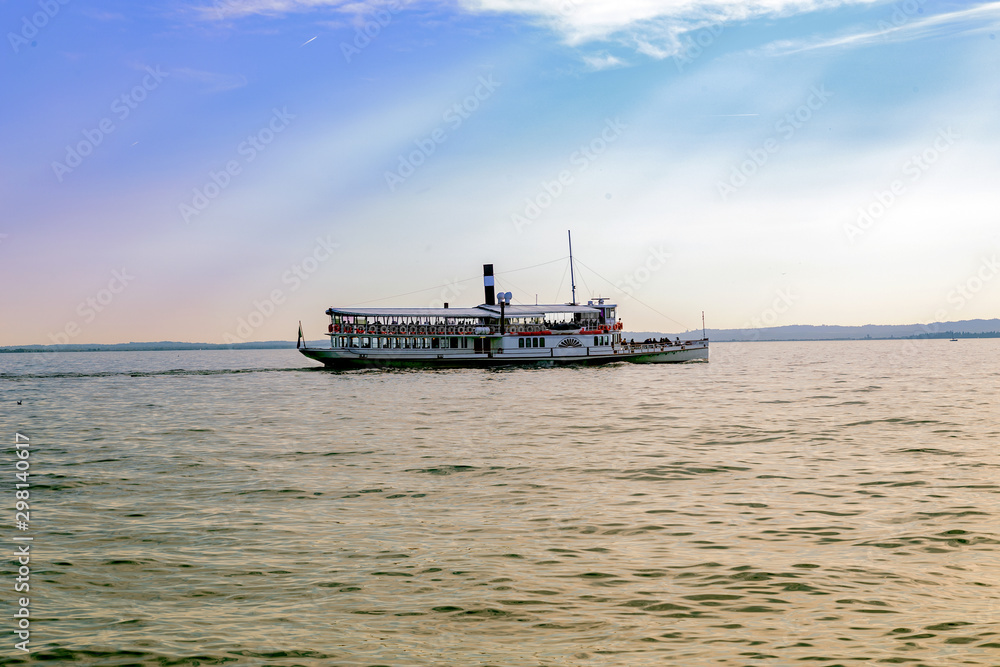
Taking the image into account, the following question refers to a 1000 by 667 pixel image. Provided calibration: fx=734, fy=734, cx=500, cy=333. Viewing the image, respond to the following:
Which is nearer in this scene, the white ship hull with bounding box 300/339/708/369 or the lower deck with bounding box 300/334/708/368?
the white ship hull with bounding box 300/339/708/369

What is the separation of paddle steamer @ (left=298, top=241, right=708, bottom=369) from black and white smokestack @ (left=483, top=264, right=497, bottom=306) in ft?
9.84

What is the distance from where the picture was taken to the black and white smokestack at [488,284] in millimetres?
91000

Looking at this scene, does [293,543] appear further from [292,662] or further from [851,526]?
[851,526]

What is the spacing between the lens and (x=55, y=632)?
7.82 meters

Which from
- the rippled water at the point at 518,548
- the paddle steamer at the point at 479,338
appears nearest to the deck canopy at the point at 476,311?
the paddle steamer at the point at 479,338

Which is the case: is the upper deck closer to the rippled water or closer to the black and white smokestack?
the black and white smokestack

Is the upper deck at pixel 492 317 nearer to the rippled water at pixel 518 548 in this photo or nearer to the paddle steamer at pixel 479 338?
the paddle steamer at pixel 479 338

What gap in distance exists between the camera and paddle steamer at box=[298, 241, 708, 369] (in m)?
77.9

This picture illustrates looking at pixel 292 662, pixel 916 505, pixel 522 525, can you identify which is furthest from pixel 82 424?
pixel 916 505

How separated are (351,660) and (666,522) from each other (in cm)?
680

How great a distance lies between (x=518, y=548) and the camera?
10.9 meters

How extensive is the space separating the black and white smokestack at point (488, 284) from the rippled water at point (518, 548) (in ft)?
216

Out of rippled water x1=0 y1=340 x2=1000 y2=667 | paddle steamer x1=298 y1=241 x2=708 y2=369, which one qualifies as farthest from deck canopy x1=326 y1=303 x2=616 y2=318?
rippled water x1=0 y1=340 x2=1000 y2=667

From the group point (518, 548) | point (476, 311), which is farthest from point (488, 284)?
point (518, 548)
